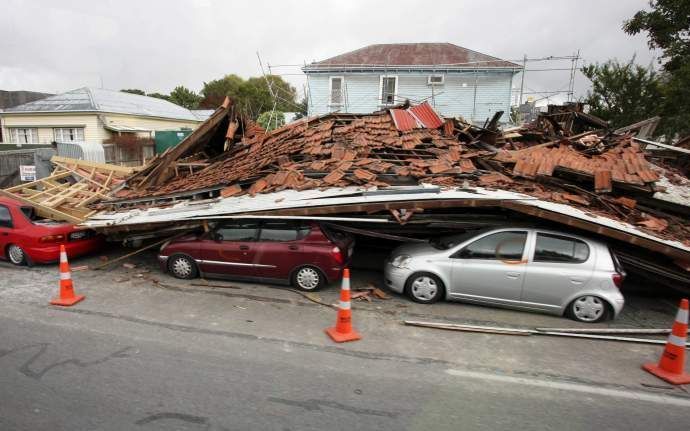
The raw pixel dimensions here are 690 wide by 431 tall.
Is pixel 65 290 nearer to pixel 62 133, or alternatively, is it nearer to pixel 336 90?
pixel 336 90

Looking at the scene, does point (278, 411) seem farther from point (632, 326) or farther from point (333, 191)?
point (632, 326)

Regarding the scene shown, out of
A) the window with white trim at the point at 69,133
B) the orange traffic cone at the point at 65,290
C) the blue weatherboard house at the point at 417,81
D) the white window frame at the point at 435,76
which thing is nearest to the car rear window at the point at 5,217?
the orange traffic cone at the point at 65,290

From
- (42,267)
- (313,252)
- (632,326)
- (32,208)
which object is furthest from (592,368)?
(32,208)

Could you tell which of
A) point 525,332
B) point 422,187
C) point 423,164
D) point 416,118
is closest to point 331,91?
point 416,118

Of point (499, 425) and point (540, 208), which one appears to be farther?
point (540, 208)

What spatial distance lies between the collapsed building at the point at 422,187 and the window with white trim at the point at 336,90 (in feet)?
41.9

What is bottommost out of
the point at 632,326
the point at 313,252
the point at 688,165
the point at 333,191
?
the point at 632,326

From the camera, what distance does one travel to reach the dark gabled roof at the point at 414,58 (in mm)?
21078

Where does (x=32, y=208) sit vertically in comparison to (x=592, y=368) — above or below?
above

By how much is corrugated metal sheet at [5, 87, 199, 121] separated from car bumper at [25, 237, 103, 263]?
21624mm

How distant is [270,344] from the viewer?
4945mm

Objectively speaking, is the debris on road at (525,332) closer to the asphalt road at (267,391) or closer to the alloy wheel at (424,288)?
the alloy wheel at (424,288)

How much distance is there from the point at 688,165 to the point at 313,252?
9972mm

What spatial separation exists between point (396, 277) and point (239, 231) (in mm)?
2985
